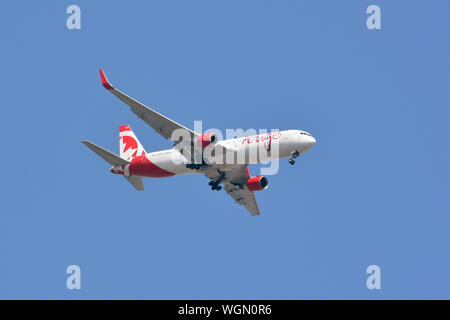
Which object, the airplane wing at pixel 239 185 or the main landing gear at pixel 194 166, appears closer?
the main landing gear at pixel 194 166

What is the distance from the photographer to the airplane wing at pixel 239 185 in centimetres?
7512

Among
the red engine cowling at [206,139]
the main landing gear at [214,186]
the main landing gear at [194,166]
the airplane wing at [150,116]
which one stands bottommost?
the main landing gear at [214,186]

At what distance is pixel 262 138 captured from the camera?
68750 mm

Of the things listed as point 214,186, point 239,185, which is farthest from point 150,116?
point 239,185

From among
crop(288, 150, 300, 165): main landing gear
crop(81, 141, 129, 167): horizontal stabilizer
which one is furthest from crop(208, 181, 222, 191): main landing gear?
crop(288, 150, 300, 165): main landing gear

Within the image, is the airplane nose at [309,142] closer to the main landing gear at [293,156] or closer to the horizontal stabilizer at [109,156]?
the main landing gear at [293,156]

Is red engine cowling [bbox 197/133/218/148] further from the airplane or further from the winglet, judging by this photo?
the winglet

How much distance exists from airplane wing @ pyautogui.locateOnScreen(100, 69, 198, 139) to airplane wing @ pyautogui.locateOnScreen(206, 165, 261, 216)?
257 inches

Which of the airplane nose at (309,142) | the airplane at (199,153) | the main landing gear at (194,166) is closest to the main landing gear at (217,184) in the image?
the airplane at (199,153)

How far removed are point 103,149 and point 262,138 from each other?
1494 centimetres

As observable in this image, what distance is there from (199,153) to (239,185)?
871 cm
